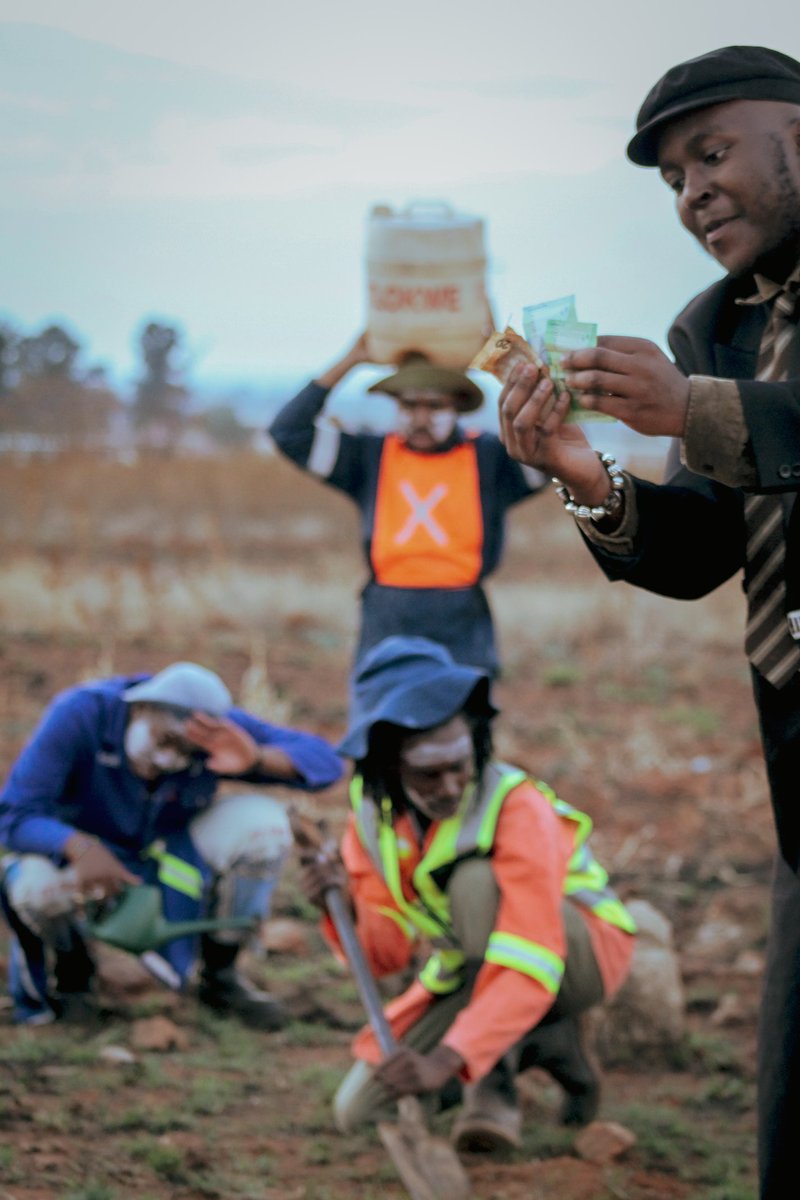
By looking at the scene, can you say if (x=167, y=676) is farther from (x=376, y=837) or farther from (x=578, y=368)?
(x=578, y=368)

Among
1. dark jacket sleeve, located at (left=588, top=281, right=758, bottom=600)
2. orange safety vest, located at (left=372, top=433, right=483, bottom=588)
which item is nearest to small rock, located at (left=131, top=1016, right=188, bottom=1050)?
orange safety vest, located at (left=372, top=433, right=483, bottom=588)

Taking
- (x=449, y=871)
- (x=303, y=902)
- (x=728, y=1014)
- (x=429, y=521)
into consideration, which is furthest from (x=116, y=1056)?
(x=429, y=521)

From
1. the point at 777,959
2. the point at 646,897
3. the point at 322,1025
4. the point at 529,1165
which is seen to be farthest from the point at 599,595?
the point at 777,959

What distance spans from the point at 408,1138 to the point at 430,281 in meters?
2.28

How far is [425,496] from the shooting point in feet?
14.8

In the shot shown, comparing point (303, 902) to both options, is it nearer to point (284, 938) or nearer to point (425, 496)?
point (284, 938)

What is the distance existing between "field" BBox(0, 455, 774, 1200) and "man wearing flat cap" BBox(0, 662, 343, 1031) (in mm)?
123

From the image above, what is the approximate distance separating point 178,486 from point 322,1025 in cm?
1414

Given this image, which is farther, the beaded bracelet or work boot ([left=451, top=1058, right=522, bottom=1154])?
work boot ([left=451, top=1058, right=522, bottom=1154])

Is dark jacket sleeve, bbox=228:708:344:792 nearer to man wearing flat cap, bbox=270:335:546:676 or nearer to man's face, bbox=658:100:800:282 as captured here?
man wearing flat cap, bbox=270:335:546:676

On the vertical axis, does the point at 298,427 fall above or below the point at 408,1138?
above

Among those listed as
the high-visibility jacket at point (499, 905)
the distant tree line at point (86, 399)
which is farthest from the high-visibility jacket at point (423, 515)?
the distant tree line at point (86, 399)

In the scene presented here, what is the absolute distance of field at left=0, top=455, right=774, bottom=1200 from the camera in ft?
10.5

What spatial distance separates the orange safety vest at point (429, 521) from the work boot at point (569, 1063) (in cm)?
143
